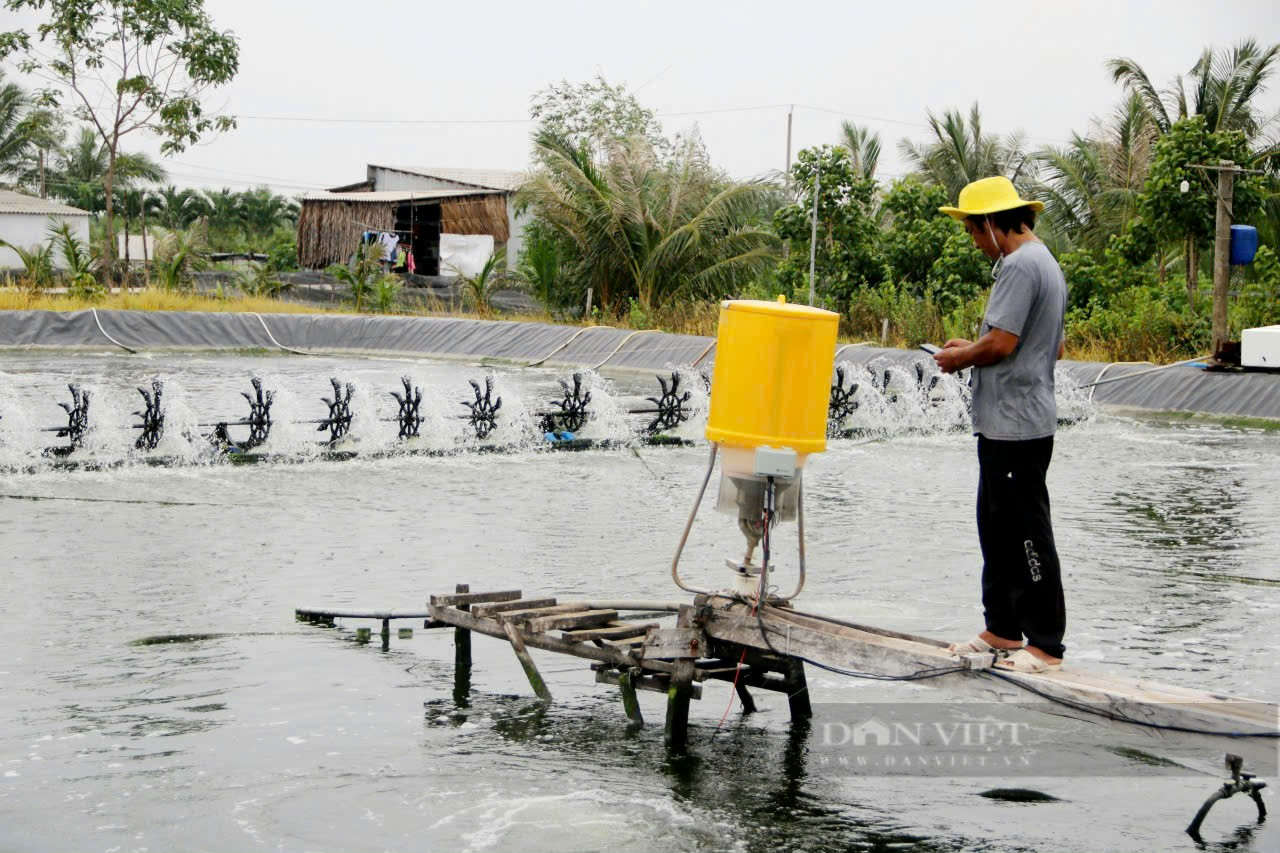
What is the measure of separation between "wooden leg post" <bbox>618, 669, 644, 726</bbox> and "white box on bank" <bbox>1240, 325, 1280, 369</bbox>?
44.9 feet

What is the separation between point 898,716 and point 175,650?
326 cm

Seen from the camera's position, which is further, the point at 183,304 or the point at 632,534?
the point at 183,304

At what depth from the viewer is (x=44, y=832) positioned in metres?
4.54

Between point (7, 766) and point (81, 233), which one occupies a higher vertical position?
point (81, 233)

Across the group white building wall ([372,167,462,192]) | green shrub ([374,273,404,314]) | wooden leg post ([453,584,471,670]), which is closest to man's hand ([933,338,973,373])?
wooden leg post ([453,584,471,670])

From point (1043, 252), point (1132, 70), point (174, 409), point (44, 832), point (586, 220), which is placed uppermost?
point (1132, 70)

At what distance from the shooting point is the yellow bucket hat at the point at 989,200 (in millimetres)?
4898

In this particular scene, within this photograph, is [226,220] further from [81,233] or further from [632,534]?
[632,534]

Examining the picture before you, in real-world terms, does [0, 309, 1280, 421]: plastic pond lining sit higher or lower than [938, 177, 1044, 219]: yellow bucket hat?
lower

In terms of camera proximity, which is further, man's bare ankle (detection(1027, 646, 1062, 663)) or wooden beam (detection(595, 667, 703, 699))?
wooden beam (detection(595, 667, 703, 699))

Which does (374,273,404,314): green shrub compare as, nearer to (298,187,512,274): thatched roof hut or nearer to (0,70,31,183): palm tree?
(298,187,512,274): thatched roof hut

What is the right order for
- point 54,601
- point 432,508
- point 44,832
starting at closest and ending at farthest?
point 44,832
point 54,601
point 432,508

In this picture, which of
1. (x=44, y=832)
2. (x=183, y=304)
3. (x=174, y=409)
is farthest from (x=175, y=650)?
(x=183, y=304)

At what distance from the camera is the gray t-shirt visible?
4746 mm
